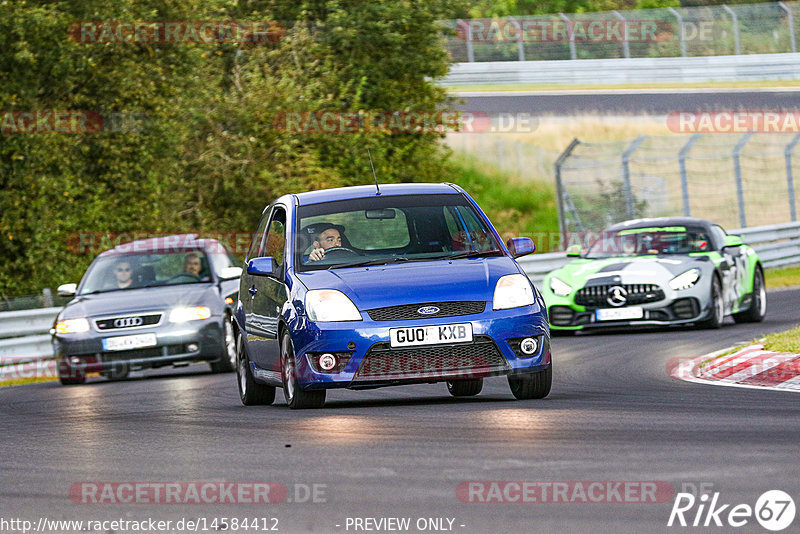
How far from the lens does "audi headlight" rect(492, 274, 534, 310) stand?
1025 cm

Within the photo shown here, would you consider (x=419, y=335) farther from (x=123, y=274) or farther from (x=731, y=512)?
(x=123, y=274)

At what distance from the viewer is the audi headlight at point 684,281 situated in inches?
705

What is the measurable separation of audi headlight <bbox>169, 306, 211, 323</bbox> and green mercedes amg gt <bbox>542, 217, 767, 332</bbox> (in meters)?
4.02

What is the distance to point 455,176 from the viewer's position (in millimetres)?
40094

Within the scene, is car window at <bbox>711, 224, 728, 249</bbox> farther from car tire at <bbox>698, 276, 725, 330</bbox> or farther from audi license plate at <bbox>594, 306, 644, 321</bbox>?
audi license plate at <bbox>594, 306, 644, 321</bbox>

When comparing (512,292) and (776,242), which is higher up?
(512,292)

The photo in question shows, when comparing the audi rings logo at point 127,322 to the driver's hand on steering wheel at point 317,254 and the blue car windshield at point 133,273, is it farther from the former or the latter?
the driver's hand on steering wheel at point 317,254

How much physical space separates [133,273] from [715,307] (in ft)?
21.6

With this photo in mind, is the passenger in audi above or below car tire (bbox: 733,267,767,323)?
above

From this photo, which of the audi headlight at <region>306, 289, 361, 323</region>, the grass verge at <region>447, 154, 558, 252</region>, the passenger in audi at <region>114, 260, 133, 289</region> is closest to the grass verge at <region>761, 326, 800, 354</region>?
the audi headlight at <region>306, 289, 361, 323</region>

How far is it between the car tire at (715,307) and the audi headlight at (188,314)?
Result: 18.4 feet

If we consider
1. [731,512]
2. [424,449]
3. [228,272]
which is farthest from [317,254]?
[228,272]

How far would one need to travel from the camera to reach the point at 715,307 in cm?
1819

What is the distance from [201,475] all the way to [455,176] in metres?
32.6
